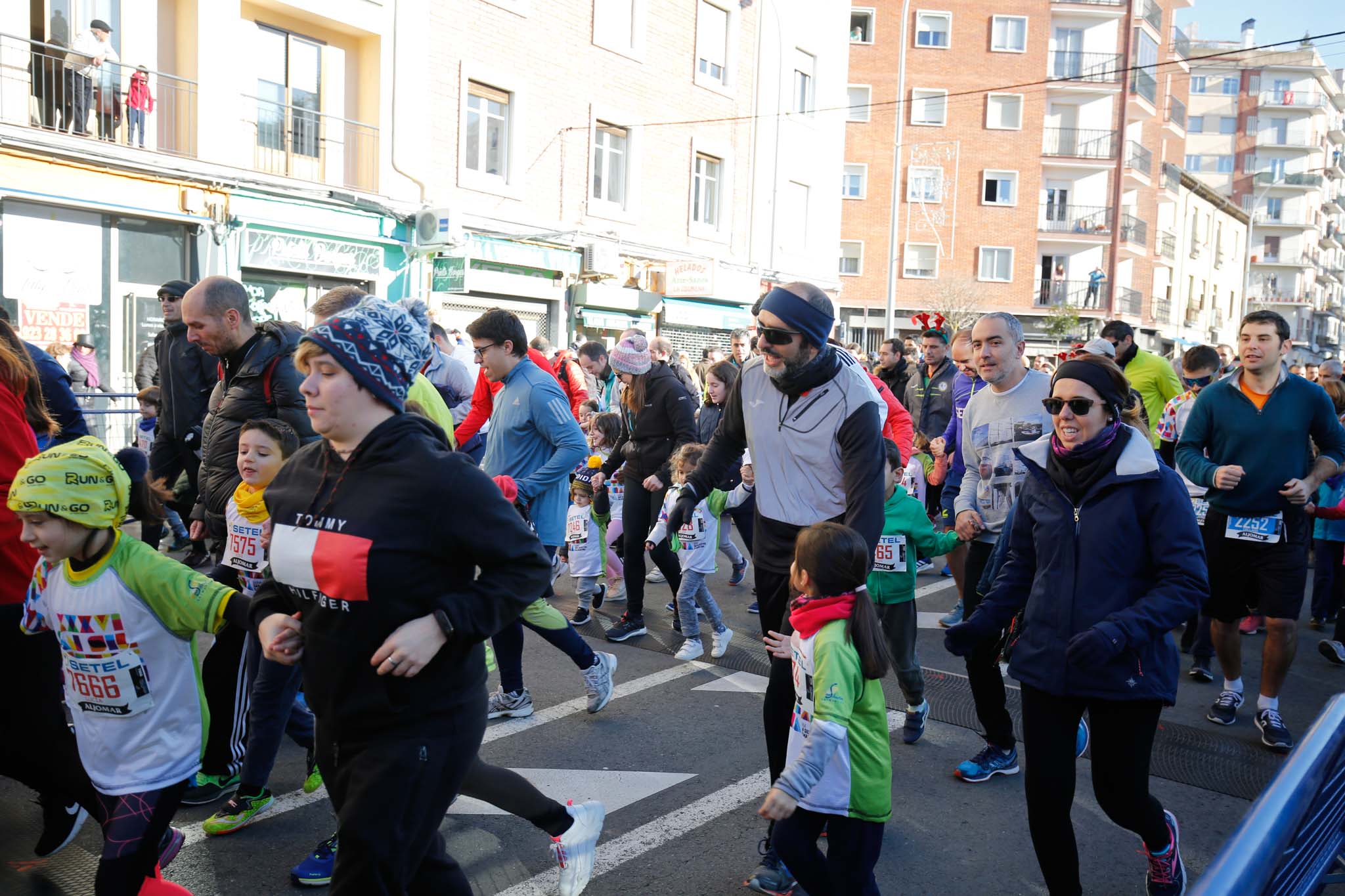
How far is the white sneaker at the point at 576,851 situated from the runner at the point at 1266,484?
381 cm

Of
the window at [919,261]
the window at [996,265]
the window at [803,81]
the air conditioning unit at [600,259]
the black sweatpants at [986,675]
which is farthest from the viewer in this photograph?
the window at [919,261]

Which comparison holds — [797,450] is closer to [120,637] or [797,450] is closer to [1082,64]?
[120,637]

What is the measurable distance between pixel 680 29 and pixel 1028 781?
22.1 meters

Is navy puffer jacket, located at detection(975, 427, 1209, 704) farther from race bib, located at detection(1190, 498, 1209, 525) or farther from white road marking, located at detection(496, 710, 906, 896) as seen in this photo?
race bib, located at detection(1190, 498, 1209, 525)

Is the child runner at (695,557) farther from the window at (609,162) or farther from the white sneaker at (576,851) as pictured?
the window at (609,162)

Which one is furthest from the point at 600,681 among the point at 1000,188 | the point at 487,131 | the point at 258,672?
the point at 1000,188

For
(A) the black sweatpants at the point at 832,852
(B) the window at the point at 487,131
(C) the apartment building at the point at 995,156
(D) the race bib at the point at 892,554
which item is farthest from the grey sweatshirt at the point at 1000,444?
(C) the apartment building at the point at 995,156

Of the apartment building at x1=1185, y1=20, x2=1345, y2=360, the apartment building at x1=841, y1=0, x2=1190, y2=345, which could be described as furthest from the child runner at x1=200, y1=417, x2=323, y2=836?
the apartment building at x1=1185, y1=20, x2=1345, y2=360

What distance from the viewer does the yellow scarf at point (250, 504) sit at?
4.27 meters

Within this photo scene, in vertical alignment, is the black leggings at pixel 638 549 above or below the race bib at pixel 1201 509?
below

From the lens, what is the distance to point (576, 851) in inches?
136

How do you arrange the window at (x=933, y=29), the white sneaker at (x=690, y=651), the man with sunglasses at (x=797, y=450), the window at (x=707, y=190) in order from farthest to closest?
1. the window at (x=933, y=29)
2. the window at (x=707, y=190)
3. the white sneaker at (x=690, y=651)
4. the man with sunglasses at (x=797, y=450)

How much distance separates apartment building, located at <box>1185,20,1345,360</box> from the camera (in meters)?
71.1

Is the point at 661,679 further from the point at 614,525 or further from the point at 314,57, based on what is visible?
the point at 314,57
